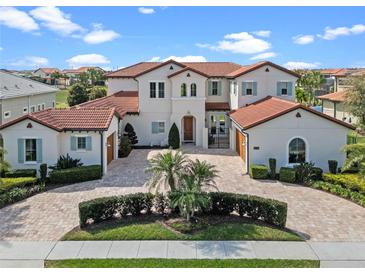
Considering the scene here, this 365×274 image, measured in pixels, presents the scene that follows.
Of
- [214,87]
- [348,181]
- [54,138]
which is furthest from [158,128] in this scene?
[348,181]

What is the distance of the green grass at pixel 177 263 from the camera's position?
38.5 ft

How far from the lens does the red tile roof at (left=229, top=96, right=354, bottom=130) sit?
78.1ft

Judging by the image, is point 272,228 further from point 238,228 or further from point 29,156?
point 29,156

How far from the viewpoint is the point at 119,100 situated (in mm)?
36031

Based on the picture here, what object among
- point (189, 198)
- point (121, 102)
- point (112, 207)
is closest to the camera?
point (189, 198)

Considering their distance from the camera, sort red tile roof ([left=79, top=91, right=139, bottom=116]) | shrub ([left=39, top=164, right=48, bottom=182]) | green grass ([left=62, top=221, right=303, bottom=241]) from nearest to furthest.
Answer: green grass ([left=62, top=221, right=303, bottom=241])
shrub ([left=39, top=164, right=48, bottom=182])
red tile roof ([left=79, top=91, right=139, bottom=116])

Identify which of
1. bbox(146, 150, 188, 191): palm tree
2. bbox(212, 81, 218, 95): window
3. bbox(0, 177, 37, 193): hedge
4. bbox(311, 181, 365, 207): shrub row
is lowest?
bbox(311, 181, 365, 207): shrub row

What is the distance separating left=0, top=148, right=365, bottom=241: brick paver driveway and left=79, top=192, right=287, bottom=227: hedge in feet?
2.98

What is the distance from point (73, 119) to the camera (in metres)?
A: 24.7

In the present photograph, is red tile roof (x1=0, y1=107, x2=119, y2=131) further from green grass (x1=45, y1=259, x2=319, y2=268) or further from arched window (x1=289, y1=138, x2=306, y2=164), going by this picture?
green grass (x1=45, y1=259, x2=319, y2=268)

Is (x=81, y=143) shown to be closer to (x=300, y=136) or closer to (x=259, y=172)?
(x=259, y=172)

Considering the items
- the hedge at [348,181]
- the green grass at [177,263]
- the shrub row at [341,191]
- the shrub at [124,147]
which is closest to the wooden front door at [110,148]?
the shrub at [124,147]

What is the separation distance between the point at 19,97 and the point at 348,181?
2594 cm

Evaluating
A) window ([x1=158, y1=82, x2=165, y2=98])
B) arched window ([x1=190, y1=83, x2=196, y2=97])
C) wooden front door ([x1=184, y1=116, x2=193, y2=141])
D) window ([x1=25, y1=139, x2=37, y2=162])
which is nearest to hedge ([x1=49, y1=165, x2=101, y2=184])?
window ([x1=25, y1=139, x2=37, y2=162])
